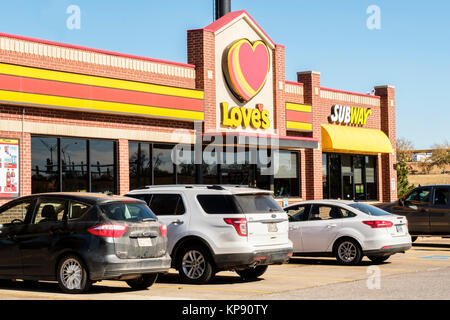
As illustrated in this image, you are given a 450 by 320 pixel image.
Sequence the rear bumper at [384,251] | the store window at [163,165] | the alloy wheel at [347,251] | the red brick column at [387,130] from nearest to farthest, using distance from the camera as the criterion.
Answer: the rear bumper at [384,251]
the alloy wheel at [347,251]
the store window at [163,165]
the red brick column at [387,130]

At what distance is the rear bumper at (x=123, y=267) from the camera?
38.4 feet

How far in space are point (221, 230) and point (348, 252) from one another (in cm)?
501

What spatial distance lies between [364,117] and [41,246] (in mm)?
25339

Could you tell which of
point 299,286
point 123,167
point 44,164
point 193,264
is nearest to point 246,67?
point 123,167

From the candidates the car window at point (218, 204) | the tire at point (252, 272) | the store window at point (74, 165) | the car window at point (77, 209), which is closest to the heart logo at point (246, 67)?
the store window at point (74, 165)

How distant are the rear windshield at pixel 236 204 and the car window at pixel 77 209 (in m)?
2.58

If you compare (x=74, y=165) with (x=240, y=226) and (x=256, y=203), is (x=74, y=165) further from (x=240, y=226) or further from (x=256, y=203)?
(x=240, y=226)

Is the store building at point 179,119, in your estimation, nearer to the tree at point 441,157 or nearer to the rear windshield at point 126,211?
the rear windshield at point 126,211

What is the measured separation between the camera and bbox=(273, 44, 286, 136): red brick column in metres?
28.9

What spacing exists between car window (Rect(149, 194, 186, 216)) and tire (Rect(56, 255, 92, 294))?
9.25 ft

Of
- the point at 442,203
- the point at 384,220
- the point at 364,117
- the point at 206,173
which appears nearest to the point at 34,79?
the point at 206,173

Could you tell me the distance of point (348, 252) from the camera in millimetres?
17391

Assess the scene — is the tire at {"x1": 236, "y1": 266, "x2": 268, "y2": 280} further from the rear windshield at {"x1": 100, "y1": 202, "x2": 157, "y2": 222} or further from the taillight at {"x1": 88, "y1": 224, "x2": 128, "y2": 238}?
the taillight at {"x1": 88, "y1": 224, "x2": 128, "y2": 238}

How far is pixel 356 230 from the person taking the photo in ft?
56.6
